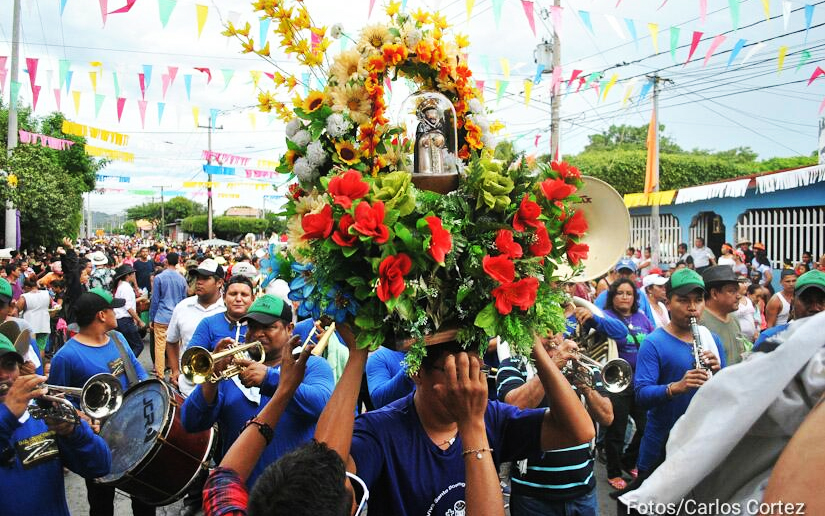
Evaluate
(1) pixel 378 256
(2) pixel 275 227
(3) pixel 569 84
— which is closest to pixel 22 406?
(1) pixel 378 256

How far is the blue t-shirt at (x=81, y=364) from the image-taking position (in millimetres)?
4809

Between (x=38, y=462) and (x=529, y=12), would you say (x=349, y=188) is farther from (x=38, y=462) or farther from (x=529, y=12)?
(x=529, y=12)

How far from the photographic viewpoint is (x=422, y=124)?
2.70 meters

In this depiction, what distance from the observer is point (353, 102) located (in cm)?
252

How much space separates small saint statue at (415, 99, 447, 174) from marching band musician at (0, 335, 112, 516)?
2456 mm

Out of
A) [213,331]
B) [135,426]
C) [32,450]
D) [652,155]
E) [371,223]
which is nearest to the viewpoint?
[371,223]

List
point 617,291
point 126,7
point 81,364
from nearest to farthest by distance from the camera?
point 81,364 → point 617,291 → point 126,7

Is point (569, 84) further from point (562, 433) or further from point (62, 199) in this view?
point (62, 199)

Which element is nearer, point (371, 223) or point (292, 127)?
point (371, 223)

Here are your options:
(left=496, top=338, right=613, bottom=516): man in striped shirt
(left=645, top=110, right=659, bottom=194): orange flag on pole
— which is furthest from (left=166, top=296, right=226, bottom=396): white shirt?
(left=645, top=110, right=659, bottom=194): orange flag on pole

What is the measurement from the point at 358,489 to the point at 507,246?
103 cm

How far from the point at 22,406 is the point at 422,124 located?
2.65 meters

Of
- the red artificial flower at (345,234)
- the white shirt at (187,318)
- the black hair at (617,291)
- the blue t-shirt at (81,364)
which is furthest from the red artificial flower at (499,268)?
the white shirt at (187,318)

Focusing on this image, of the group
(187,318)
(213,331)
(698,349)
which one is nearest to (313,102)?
(213,331)
